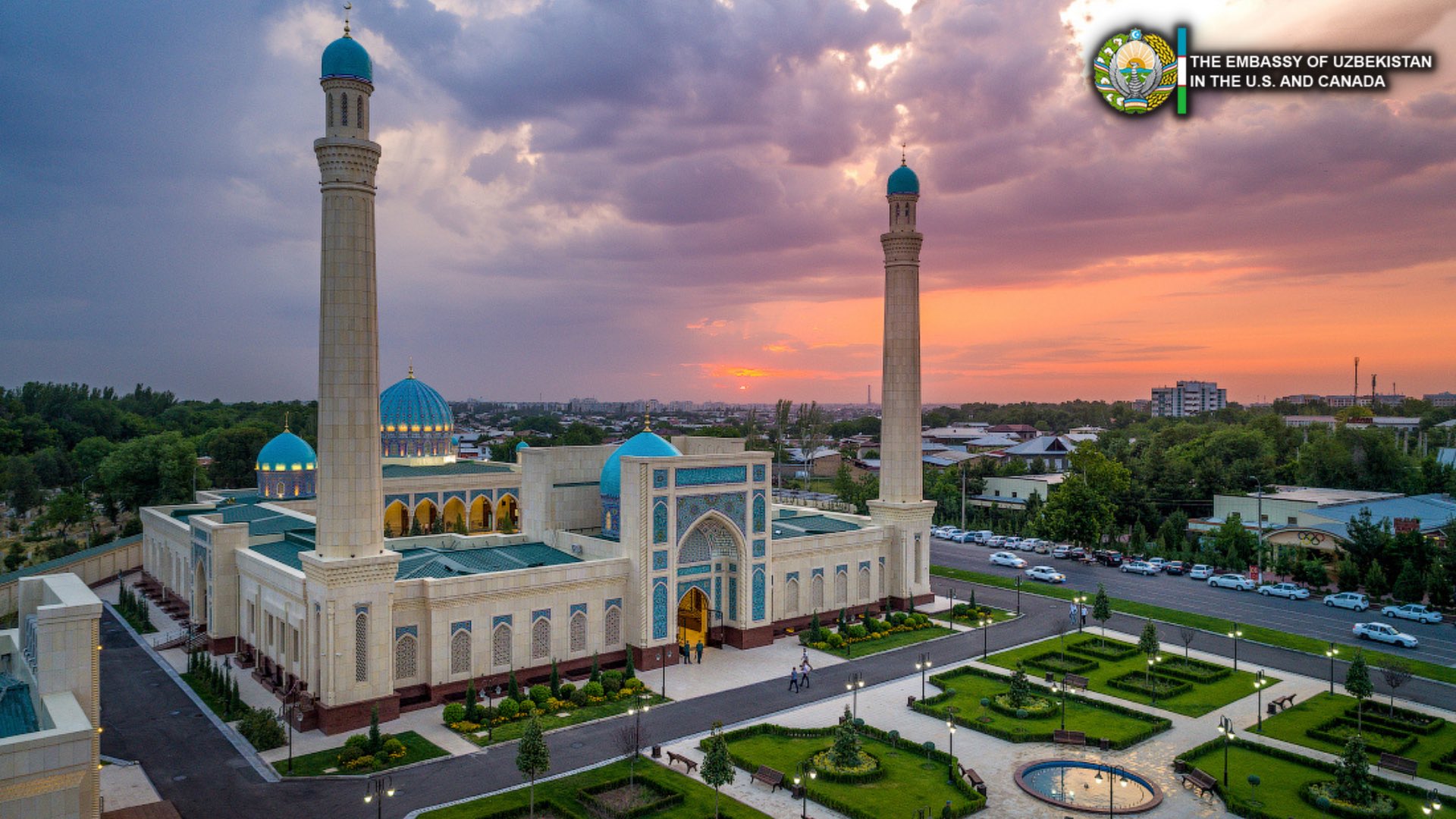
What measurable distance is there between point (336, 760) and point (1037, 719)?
20.7 m

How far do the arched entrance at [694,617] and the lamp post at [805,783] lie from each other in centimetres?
1233

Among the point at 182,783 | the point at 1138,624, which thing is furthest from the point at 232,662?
the point at 1138,624

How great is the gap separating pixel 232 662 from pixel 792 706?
69.9 ft

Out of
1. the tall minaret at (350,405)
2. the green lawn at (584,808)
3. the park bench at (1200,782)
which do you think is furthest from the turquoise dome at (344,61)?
the park bench at (1200,782)

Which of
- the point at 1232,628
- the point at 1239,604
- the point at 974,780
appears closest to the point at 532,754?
the point at 974,780

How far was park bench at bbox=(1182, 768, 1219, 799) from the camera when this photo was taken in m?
23.0

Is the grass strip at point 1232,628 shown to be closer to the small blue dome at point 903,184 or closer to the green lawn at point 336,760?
the small blue dome at point 903,184

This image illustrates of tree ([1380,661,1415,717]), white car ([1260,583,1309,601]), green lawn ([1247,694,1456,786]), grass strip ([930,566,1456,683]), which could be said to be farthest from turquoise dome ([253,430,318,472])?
white car ([1260,583,1309,601])

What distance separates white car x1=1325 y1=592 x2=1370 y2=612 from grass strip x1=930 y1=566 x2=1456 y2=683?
296 inches

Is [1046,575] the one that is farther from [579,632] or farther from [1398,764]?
[579,632]

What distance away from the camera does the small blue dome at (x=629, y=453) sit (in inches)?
1464

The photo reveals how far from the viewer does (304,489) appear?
49406mm

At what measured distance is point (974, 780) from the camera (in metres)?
23.2

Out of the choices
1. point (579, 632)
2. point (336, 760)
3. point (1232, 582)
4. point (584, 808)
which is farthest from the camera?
point (1232, 582)
